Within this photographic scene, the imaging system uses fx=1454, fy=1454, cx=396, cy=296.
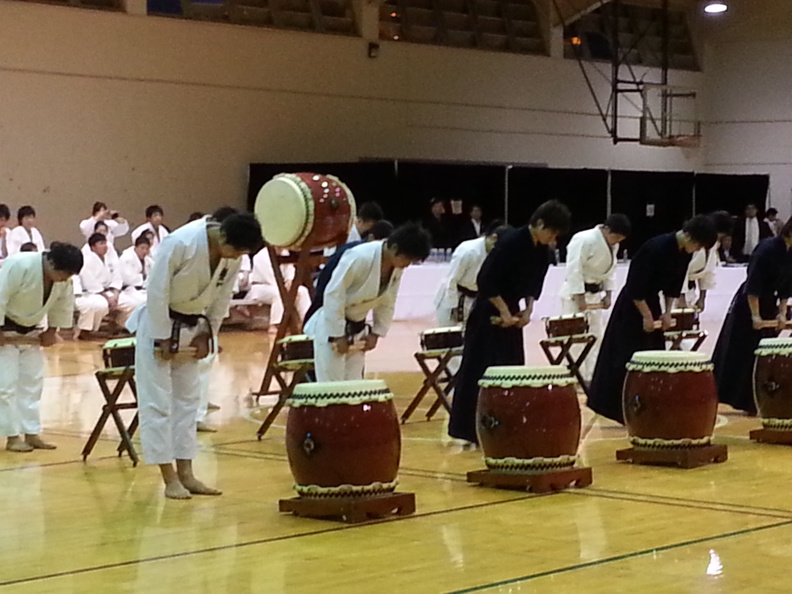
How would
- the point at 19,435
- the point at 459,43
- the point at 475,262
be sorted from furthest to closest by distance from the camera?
the point at 459,43
the point at 475,262
the point at 19,435

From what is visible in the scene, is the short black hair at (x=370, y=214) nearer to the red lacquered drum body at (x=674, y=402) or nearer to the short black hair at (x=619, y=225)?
the short black hair at (x=619, y=225)

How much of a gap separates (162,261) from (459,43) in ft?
52.3

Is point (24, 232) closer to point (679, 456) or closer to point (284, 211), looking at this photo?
point (284, 211)

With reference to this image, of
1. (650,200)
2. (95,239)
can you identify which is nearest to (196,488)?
(95,239)

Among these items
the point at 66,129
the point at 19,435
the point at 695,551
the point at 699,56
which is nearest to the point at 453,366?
the point at 19,435

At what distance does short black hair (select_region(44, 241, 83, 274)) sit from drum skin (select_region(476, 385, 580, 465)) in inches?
94.4

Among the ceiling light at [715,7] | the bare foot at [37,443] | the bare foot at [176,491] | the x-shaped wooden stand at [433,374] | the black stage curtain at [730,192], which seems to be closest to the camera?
the bare foot at [176,491]

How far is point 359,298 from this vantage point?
297 inches

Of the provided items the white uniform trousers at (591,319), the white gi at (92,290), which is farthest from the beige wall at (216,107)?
the white uniform trousers at (591,319)

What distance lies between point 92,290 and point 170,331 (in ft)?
30.2

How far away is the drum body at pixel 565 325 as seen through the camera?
945 cm

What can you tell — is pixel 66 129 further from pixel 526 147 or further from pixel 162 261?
pixel 162 261

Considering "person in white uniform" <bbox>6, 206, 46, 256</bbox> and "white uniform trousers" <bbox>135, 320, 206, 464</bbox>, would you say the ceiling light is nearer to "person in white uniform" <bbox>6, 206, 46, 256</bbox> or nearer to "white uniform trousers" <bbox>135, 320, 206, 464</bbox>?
"person in white uniform" <bbox>6, 206, 46, 256</bbox>

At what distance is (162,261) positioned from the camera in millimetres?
6383
